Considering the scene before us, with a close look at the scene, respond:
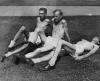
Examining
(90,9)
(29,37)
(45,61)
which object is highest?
(29,37)

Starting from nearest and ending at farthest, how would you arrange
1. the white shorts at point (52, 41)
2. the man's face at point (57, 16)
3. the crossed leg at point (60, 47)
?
the crossed leg at point (60, 47)
the man's face at point (57, 16)
the white shorts at point (52, 41)

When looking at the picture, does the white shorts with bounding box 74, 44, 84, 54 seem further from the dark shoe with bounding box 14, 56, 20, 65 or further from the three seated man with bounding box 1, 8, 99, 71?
the dark shoe with bounding box 14, 56, 20, 65

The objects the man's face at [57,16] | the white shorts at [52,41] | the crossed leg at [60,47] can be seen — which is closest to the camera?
the crossed leg at [60,47]

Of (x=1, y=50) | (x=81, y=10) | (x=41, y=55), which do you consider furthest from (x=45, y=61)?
(x=81, y=10)

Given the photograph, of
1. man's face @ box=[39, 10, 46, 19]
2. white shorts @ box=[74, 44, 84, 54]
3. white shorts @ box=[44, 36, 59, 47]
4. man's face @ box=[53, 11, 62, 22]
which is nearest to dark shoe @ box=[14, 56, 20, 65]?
white shorts @ box=[44, 36, 59, 47]

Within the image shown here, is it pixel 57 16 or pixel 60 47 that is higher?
pixel 57 16

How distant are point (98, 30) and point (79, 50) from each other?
8.17ft

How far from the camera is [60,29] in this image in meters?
5.40

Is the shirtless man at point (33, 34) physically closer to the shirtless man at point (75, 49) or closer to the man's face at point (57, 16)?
the man's face at point (57, 16)

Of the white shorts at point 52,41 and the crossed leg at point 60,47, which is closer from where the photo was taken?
the crossed leg at point 60,47

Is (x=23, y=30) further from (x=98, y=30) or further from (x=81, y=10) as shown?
(x=81, y=10)

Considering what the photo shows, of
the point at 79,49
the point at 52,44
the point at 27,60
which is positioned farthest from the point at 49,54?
the point at 79,49

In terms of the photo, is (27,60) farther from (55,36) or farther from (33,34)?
(55,36)

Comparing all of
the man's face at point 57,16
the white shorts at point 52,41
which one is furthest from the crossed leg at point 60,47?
the man's face at point 57,16
